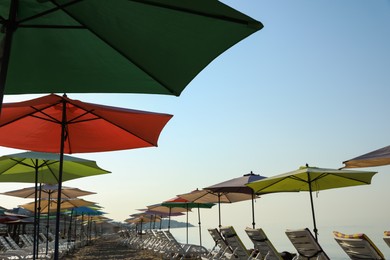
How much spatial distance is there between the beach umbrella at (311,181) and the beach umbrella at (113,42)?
526 cm

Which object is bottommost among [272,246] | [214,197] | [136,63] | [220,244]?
[220,244]

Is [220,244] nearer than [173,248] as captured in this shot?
Yes

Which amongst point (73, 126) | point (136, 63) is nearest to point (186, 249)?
point (73, 126)

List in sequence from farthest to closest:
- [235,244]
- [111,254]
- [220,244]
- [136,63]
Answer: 1. [111,254]
2. [220,244]
3. [235,244]
4. [136,63]

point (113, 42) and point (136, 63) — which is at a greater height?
point (113, 42)

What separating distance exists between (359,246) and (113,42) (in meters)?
3.86

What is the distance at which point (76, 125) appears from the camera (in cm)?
507

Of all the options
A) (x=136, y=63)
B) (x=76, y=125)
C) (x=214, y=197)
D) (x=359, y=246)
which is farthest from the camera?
(x=214, y=197)

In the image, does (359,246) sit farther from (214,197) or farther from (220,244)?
(214,197)

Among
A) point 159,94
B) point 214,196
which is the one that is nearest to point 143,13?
point 159,94

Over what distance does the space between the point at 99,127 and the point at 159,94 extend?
2.05 m

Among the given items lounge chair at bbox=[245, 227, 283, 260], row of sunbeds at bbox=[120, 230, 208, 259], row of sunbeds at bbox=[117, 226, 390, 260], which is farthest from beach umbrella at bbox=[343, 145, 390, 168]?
row of sunbeds at bbox=[120, 230, 208, 259]

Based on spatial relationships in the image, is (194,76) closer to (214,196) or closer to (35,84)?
(35,84)

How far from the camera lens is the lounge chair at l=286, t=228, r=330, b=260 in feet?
18.3
